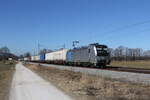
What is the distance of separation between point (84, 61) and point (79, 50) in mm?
4061

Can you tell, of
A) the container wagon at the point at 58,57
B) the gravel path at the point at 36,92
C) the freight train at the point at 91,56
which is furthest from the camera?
the container wagon at the point at 58,57

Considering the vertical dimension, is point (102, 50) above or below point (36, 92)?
above

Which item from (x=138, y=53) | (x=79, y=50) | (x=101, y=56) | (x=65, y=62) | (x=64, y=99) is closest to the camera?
(x=64, y=99)

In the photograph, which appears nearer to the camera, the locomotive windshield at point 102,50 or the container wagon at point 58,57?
the locomotive windshield at point 102,50

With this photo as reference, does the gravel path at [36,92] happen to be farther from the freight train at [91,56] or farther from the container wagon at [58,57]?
the container wagon at [58,57]

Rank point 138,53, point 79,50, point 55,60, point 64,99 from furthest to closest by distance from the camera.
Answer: point 138,53 → point 55,60 → point 79,50 → point 64,99

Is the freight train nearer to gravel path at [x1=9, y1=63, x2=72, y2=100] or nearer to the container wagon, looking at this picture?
the container wagon

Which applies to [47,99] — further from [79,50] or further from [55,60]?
[55,60]

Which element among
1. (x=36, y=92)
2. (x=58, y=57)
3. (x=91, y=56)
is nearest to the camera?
(x=36, y=92)

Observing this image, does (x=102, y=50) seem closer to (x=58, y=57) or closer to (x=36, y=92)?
(x=36, y=92)

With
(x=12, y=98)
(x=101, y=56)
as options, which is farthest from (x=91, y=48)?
(x=12, y=98)

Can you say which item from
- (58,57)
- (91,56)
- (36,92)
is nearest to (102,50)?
(91,56)

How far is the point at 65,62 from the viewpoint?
2395 inches

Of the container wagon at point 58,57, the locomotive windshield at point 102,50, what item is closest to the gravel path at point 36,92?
the locomotive windshield at point 102,50
